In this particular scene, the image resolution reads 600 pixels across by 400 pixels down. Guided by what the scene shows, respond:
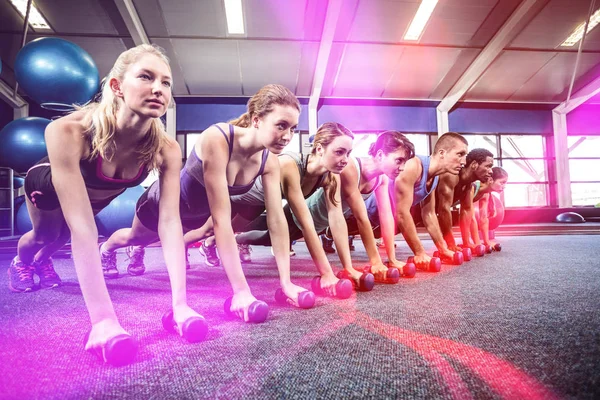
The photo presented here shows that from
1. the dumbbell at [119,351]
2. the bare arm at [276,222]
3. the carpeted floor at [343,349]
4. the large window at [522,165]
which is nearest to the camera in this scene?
the carpeted floor at [343,349]

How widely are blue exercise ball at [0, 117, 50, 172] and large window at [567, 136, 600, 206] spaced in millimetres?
10261

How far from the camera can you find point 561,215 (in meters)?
6.95

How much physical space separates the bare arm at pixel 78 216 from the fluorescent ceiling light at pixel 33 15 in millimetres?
5643

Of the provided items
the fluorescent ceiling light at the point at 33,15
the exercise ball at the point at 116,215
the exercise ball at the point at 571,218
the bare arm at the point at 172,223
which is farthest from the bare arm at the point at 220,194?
the exercise ball at the point at 571,218

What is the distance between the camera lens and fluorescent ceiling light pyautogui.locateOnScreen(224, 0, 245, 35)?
525cm

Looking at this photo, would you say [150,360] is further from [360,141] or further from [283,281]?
[360,141]

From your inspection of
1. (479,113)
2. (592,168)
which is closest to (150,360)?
(479,113)

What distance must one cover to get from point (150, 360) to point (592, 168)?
10.9 meters

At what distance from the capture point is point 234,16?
548 cm

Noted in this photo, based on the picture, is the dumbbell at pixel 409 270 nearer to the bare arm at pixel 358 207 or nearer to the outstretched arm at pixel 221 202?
the bare arm at pixel 358 207

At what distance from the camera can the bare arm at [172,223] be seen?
3.66 feet

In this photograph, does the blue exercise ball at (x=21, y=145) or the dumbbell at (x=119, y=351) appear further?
the blue exercise ball at (x=21, y=145)

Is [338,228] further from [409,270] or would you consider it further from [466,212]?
[466,212]

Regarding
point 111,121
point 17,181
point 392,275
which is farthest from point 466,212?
point 17,181
